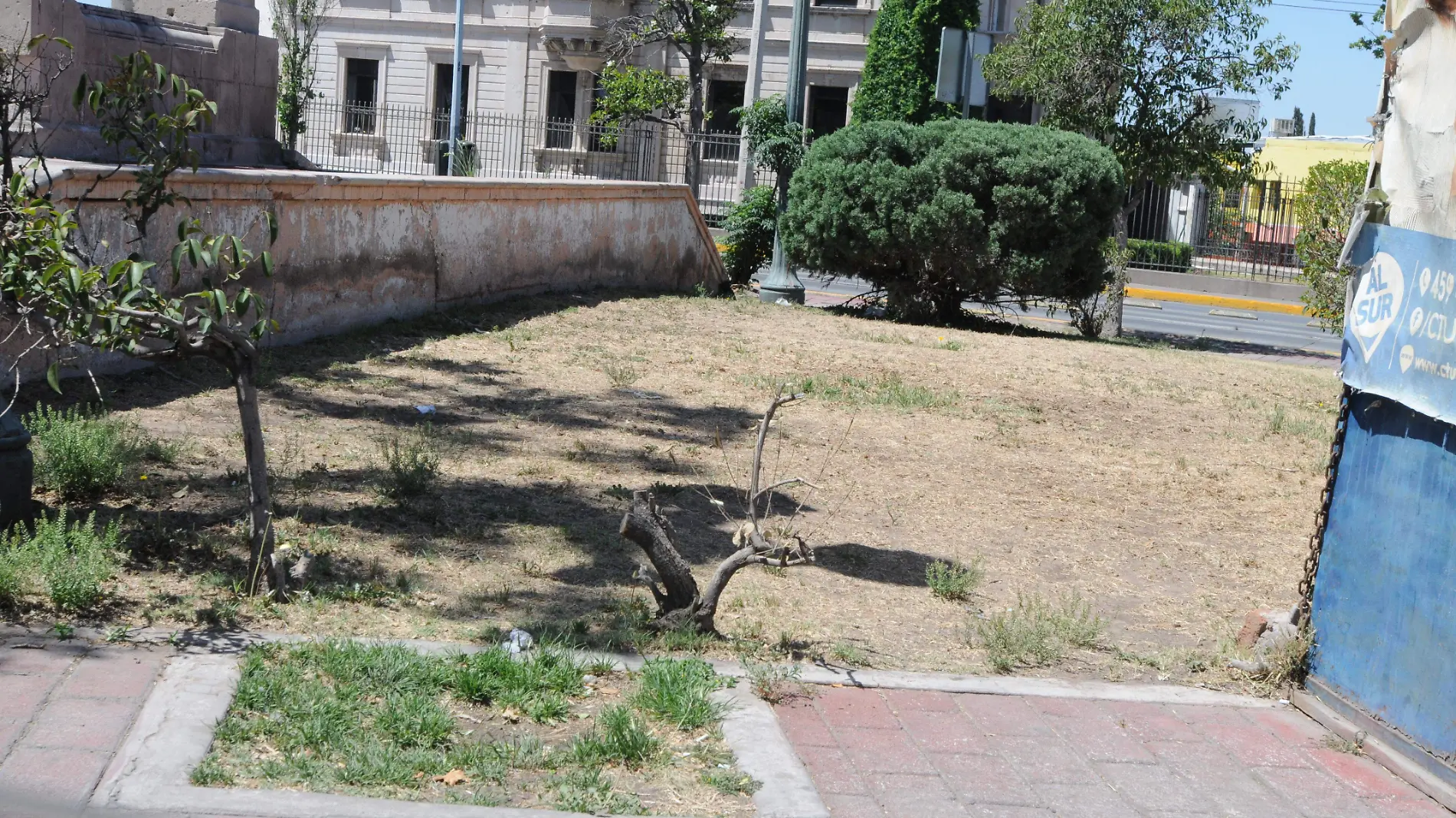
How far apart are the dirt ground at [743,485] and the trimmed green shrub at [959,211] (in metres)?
2.67

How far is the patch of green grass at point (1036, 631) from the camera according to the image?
5.24 meters

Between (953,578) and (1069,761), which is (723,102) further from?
(1069,761)

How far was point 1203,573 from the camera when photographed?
668cm

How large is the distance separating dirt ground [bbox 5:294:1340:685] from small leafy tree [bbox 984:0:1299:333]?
7009mm

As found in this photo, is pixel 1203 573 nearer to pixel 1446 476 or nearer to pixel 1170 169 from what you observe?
pixel 1446 476

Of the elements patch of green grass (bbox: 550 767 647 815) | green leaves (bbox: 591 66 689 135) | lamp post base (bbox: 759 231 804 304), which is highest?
green leaves (bbox: 591 66 689 135)

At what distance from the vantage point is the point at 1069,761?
4.33 metres

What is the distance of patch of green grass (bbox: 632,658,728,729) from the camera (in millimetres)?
4340

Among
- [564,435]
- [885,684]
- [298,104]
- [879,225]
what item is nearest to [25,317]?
[885,684]

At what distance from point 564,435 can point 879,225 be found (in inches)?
314

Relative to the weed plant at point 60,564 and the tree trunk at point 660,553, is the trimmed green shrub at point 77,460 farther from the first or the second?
the tree trunk at point 660,553

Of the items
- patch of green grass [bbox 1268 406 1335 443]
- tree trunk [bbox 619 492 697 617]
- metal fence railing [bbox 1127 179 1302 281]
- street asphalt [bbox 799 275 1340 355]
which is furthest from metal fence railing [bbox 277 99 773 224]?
tree trunk [bbox 619 492 697 617]

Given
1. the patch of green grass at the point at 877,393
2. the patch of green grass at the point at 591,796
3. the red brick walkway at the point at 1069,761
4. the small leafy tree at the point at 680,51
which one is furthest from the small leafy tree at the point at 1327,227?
the small leafy tree at the point at 680,51

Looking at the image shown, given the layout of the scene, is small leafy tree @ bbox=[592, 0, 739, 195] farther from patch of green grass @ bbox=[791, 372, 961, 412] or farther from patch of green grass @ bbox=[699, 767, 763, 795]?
patch of green grass @ bbox=[699, 767, 763, 795]
